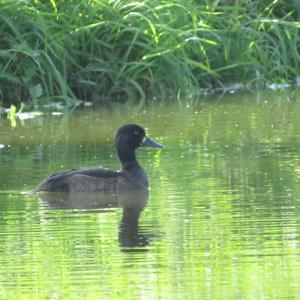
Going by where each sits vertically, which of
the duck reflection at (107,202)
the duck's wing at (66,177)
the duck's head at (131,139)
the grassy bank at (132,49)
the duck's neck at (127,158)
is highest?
the grassy bank at (132,49)

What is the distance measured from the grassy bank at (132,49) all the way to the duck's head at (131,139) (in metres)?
5.53

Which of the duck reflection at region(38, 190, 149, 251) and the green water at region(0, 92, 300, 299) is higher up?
the green water at region(0, 92, 300, 299)

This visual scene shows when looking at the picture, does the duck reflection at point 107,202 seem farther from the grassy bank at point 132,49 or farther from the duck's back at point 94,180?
the grassy bank at point 132,49

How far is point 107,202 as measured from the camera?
37.4 feet

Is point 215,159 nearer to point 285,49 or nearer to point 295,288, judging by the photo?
point 295,288

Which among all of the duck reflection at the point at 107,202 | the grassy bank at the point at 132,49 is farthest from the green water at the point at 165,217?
the grassy bank at the point at 132,49

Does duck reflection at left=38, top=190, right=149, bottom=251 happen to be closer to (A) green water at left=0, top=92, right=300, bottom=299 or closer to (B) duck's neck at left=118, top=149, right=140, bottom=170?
(A) green water at left=0, top=92, right=300, bottom=299

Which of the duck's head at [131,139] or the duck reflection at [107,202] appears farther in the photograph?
the duck's head at [131,139]

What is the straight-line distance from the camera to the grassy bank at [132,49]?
1856 centimetres

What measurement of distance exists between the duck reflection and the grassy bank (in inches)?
258

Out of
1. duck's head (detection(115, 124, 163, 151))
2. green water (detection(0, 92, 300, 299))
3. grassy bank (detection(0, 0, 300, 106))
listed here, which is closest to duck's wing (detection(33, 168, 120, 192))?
green water (detection(0, 92, 300, 299))

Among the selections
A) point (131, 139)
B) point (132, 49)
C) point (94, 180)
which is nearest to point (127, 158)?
point (131, 139)

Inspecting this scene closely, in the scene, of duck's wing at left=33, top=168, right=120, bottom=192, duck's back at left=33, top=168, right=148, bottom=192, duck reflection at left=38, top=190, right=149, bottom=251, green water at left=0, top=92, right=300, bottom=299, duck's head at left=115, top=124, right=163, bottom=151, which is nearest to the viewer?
green water at left=0, top=92, right=300, bottom=299

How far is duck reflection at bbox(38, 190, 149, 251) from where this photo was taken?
34.0ft
